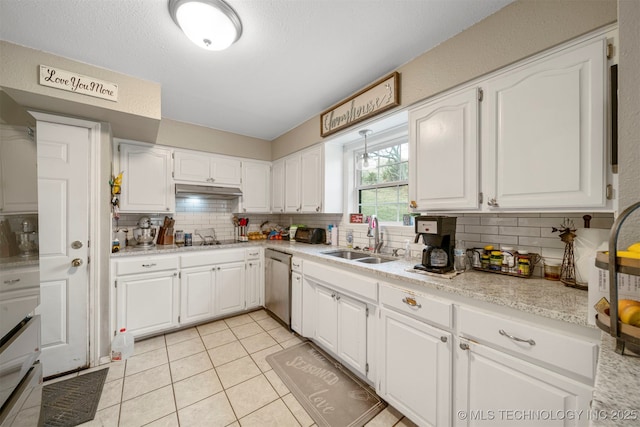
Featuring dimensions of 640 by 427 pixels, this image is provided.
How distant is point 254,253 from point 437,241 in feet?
7.51

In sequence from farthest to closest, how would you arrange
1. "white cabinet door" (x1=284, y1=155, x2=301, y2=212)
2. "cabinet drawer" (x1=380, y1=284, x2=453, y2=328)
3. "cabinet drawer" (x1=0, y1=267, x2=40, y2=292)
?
1. "white cabinet door" (x1=284, y1=155, x2=301, y2=212)
2. "cabinet drawer" (x1=380, y1=284, x2=453, y2=328)
3. "cabinet drawer" (x1=0, y1=267, x2=40, y2=292)

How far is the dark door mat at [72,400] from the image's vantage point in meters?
1.52

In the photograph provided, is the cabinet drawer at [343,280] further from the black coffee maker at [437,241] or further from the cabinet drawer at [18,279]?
the cabinet drawer at [18,279]

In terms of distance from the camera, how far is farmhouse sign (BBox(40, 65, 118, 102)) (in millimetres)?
1679

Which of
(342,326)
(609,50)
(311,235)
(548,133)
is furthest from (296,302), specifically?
(609,50)

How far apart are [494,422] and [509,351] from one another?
0.36 meters

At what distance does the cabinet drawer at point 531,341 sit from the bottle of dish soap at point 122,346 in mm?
2765

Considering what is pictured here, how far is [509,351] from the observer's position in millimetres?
1104

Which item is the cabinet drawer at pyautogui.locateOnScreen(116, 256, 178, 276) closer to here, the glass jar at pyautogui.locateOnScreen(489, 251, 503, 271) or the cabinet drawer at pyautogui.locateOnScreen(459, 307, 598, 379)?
the cabinet drawer at pyautogui.locateOnScreen(459, 307, 598, 379)

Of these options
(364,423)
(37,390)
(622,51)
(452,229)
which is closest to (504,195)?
(452,229)

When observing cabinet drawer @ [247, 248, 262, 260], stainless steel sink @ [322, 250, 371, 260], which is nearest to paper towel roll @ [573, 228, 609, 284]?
stainless steel sink @ [322, 250, 371, 260]

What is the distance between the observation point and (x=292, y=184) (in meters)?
3.32

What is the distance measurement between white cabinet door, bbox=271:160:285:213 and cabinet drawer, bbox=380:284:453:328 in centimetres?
223

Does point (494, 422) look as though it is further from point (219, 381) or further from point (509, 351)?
point (219, 381)
